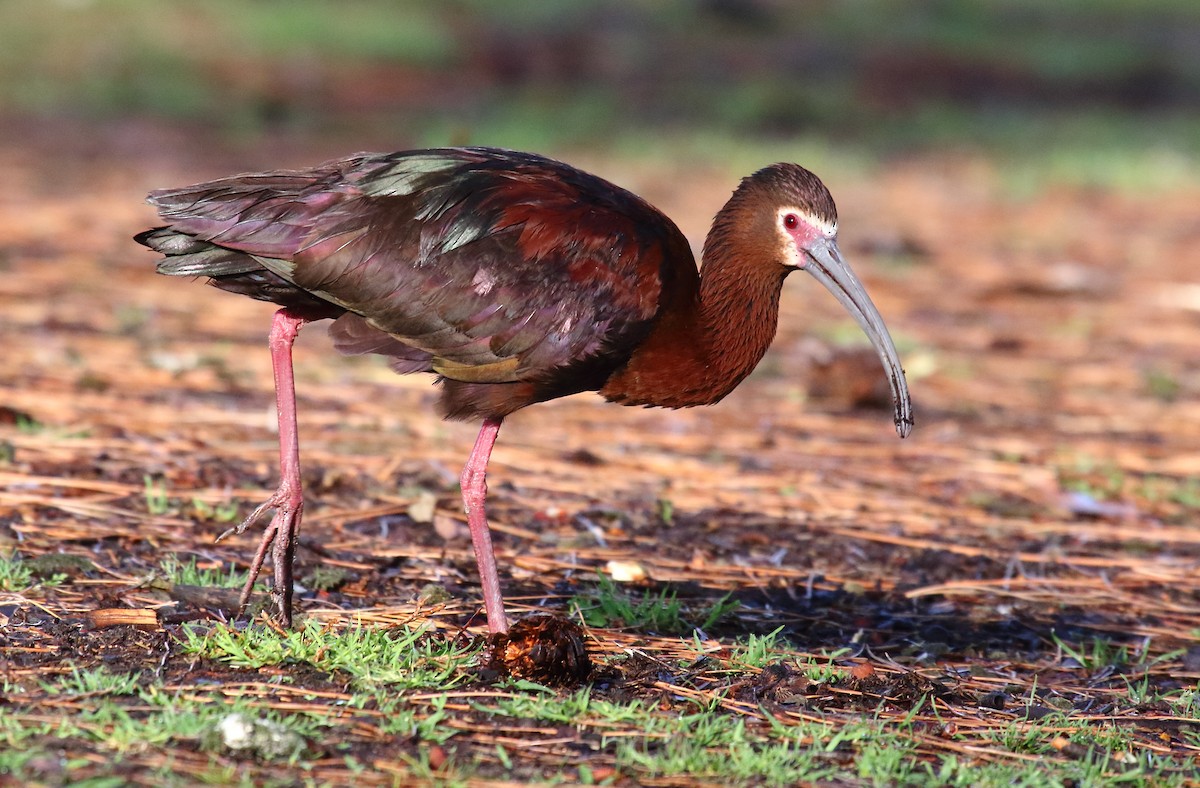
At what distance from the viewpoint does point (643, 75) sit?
16.8 meters

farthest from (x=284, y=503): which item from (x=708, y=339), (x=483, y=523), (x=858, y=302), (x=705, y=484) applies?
(x=705, y=484)

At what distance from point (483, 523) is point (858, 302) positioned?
130cm

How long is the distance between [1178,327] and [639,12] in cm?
1107

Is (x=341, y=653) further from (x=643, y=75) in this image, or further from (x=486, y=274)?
(x=643, y=75)

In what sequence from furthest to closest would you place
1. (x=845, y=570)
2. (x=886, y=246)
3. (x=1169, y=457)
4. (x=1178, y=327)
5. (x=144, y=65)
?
1. (x=144, y=65)
2. (x=886, y=246)
3. (x=1178, y=327)
4. (x=1169, y=457)
5. (x=845, y=570)

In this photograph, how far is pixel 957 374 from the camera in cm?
782

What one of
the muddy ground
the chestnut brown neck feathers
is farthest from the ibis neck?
the muddy ground

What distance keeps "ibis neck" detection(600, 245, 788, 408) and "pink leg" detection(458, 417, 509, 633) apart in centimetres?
38

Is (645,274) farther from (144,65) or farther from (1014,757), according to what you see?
(144,65)

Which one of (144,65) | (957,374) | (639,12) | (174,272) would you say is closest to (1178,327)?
(957,374)

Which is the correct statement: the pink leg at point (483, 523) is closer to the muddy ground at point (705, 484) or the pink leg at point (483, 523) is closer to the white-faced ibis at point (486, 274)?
the white-faced ibis at point (486, 274)

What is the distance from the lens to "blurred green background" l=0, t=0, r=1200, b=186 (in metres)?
13.4

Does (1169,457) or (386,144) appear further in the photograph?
(386,144)

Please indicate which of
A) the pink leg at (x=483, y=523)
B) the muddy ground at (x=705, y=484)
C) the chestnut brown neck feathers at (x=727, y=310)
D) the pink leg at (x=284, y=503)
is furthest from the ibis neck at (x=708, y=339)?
the pink leg at (x=284, y=503)
